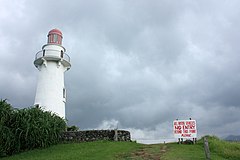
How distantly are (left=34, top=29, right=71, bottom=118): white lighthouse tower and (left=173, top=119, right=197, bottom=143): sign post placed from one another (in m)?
11.1

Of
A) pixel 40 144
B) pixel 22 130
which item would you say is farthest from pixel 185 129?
pixel 22 130

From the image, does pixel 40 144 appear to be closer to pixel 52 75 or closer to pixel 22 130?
pixel 22 130

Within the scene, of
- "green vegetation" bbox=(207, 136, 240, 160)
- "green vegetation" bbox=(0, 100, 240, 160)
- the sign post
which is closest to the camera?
"green vegetation" bbox=(207, 136, 240, 160)

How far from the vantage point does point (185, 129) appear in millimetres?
18797

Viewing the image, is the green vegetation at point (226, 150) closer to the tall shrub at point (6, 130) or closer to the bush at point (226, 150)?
Result: the bush at point (226, 150)

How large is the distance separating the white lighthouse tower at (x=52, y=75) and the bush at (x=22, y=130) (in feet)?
21.5

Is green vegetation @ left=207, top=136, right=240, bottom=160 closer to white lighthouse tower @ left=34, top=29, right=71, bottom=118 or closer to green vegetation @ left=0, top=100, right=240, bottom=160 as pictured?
green vegetation @ left=0, top=100, right=240, bottom=160

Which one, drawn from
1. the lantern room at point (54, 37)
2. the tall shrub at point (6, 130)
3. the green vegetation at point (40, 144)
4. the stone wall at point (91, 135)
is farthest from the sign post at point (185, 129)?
the lantern room at point (54, 37)

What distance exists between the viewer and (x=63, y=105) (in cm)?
2566

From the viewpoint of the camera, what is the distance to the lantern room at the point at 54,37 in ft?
85.9

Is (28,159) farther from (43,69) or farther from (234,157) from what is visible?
(43,69)

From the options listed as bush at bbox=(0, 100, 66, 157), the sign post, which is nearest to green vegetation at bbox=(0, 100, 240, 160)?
bush at bbox=(0, 100, 66, 157)

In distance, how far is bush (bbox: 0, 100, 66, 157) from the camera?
52.1 feet

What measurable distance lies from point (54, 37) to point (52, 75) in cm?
383
